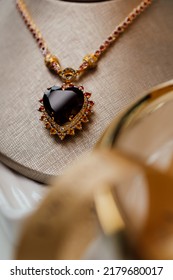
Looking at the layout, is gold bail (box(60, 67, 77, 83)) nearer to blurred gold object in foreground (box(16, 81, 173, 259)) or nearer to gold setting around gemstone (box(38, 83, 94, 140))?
gold setting around gemstone (box(38, 83, 94, 140))

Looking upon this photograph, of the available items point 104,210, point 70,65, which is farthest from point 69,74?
point 104,210

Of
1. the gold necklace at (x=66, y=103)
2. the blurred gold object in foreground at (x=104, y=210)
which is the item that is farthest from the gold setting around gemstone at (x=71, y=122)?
the blurred gold object in foreground at (x=104, y=210)

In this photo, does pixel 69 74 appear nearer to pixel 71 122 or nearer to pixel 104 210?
pixel 71 122

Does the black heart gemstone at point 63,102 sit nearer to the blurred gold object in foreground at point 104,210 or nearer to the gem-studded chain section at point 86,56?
the gem-studded chain section at point 86,56

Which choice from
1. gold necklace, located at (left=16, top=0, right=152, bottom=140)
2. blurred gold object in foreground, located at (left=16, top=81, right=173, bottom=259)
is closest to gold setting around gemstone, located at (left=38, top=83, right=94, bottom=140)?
gold necklace, located at (left=16, top=0, right=152, bottom=140)

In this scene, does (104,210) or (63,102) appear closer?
(104,210)

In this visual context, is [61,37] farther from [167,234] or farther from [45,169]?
[167,234]
